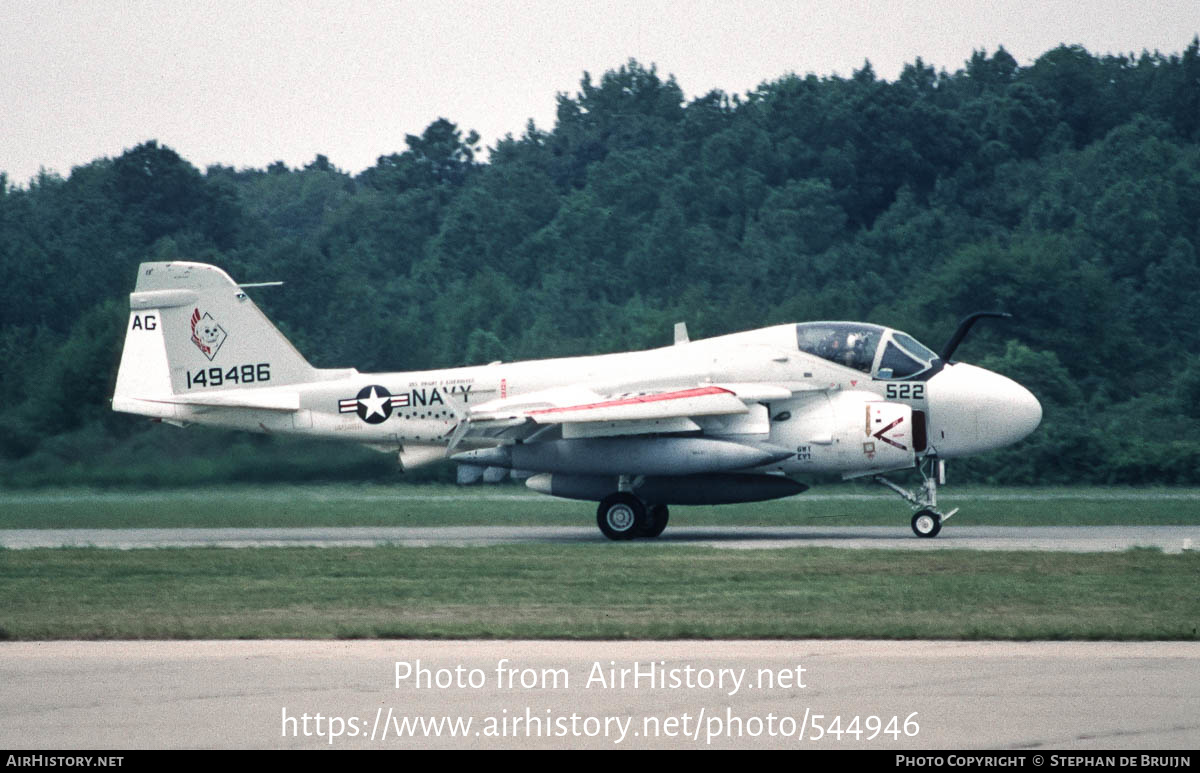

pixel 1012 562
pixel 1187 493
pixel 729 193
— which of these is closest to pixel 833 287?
pixel 729 193

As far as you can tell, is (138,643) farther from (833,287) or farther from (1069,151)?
(1069,151)

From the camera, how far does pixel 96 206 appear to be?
65438 mm

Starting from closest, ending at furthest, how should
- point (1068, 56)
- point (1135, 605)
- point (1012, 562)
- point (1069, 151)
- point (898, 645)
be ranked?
point (898, 645) < point (1135, 605) < point (1012, 562) < point (1069, 151) < point (1068, 56)

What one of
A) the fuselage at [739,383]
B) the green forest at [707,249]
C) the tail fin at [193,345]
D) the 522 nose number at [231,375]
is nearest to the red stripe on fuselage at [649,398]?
the fuselage at [739,383]

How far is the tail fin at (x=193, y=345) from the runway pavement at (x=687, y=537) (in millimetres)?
2258

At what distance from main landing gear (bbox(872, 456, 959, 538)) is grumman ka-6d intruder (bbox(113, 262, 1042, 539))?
0.09 feet

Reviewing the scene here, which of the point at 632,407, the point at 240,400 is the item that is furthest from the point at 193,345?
the point at 632,407

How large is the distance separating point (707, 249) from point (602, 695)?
52462 millimetres

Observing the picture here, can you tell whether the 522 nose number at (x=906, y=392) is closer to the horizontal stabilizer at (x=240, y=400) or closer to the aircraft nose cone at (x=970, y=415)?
the aircraft nose cone at (x=970, y=415)

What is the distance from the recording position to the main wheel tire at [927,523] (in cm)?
2186

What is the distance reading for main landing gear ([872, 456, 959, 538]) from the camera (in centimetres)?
2189

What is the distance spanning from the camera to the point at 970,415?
2259 centimetres

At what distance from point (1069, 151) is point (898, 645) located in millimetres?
58739

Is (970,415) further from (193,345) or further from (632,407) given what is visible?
(193,345)
